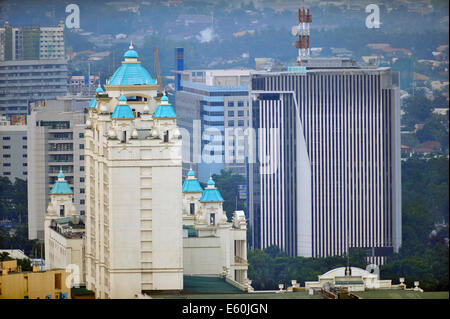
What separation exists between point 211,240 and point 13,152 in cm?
2144

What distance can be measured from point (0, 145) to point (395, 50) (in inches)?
510

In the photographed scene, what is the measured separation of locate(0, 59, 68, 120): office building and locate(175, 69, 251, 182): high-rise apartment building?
13.7 feet

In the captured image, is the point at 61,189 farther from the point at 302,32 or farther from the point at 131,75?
the point at 302,32

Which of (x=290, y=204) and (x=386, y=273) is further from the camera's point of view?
(x=290, y=204)

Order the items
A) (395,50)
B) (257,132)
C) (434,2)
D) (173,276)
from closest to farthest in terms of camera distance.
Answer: (173,276), (434,2), (395,50), (257,132)

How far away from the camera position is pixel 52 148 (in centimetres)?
5997

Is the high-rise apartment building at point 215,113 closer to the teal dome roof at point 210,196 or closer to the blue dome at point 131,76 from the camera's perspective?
the teal dome roof at point 210,196

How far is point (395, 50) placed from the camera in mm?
62219

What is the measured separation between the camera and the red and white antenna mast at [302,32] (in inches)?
2456

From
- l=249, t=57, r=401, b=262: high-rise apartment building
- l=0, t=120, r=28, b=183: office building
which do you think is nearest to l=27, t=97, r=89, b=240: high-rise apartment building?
l=0, t=120, r=28, b=183: office building

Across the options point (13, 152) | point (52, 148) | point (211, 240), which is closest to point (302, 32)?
point (52, 148)

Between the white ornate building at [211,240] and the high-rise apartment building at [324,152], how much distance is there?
19630 millimetres
